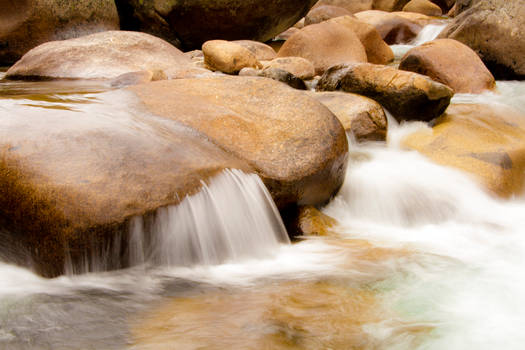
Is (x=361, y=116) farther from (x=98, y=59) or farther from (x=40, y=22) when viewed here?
(x=40, y=22)

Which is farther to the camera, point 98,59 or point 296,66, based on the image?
point 296,66

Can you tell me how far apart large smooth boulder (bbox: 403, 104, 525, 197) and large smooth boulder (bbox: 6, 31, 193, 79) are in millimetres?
3525

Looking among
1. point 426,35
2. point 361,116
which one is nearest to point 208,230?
point 361,116

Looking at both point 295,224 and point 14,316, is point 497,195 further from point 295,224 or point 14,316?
point 14,316

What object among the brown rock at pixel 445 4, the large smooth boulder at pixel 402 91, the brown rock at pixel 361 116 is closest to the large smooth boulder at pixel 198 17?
the large smooth boulder at pixel 402 91

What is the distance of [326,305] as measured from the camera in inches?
88.2

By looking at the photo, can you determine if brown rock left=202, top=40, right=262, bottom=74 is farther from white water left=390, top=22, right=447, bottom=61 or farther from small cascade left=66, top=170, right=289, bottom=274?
white water left=390, top=22, right=447, bottom=61

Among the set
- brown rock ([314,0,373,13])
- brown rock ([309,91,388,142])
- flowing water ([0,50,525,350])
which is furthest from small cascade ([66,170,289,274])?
brown rock ([314,0,373,13])

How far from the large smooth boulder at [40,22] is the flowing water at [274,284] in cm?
569

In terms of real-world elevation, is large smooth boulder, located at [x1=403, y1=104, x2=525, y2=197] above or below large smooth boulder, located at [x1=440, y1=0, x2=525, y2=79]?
below

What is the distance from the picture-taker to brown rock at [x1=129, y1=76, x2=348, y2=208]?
3.28 m

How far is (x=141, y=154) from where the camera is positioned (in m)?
2.71

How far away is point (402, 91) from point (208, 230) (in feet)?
9.97

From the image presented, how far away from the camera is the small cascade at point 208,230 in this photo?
2.47 metres
